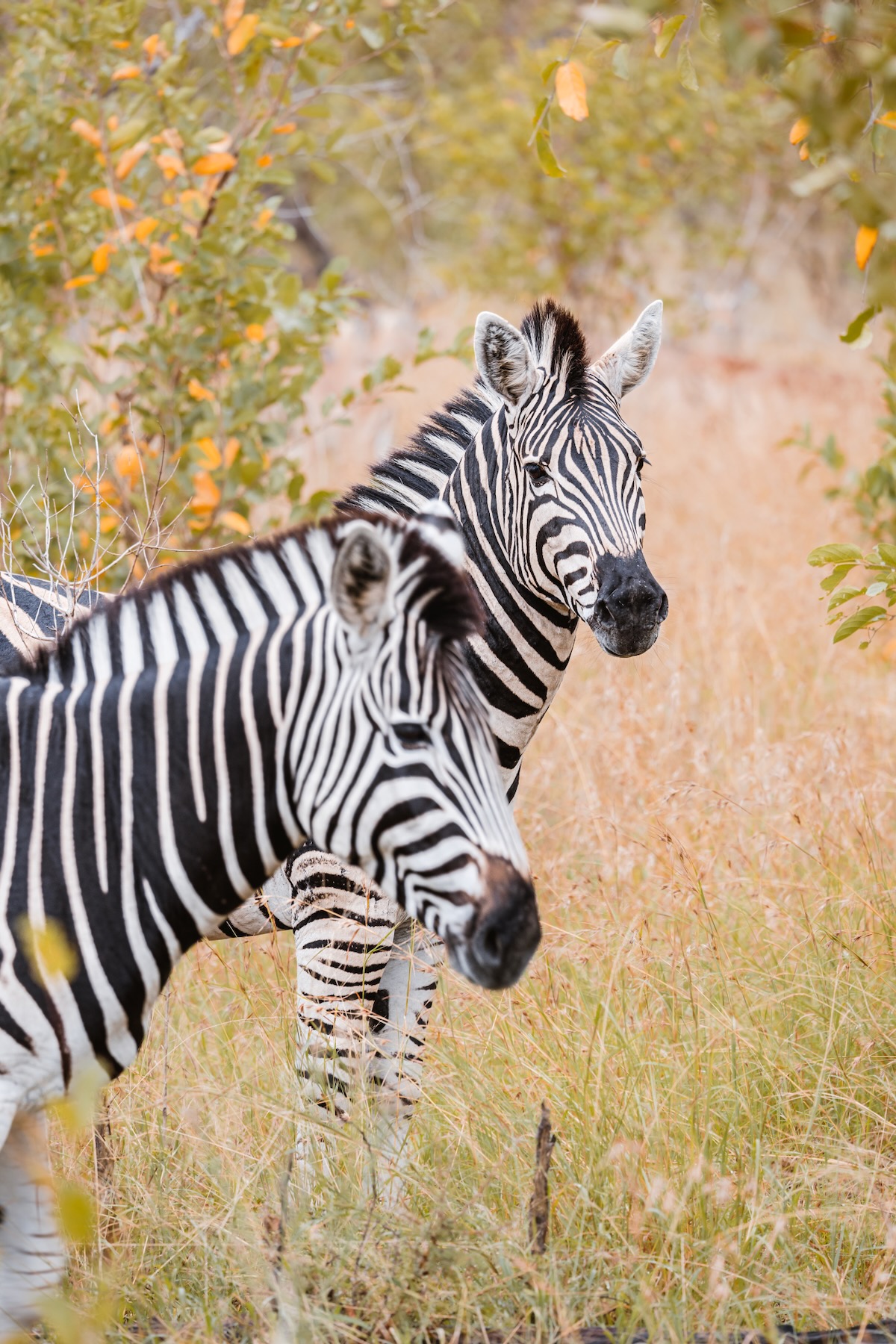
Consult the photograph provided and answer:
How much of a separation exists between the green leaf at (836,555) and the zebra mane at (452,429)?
869mm

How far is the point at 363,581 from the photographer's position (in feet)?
7.50

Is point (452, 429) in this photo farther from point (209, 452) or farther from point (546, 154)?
point (209, 452)

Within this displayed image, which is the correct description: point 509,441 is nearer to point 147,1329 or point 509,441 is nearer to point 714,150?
point 147,1329

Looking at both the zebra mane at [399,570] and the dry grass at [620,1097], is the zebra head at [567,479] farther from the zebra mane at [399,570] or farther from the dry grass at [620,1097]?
the zebra mane at [399,570]

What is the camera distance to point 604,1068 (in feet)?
11.7

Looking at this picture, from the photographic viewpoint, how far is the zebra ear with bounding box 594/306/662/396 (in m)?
4.08

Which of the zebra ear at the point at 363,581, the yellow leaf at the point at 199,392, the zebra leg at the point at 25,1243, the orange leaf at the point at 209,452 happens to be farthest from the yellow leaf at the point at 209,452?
the zebra leg at the point at 25,1243

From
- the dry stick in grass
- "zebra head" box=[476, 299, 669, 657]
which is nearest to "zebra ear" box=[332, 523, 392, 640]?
the dry stick in grass

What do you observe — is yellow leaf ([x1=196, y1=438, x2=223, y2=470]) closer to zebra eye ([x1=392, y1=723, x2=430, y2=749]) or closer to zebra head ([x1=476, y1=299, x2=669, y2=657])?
zebra head ([x1=476, y1=299, x2=669, y2=657])

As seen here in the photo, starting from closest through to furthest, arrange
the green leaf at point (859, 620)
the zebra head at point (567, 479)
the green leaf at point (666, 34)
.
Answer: the green leaf at point (666, 34) → the zebra head at point (567, 479) → the green leaf at point (859, 620)

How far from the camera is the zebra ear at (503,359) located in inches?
147

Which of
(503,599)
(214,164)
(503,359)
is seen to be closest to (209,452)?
(214,164)

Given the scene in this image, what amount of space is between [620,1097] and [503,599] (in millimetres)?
1455

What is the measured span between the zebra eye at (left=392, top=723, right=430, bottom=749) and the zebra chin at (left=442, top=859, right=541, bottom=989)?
9.9 inches
